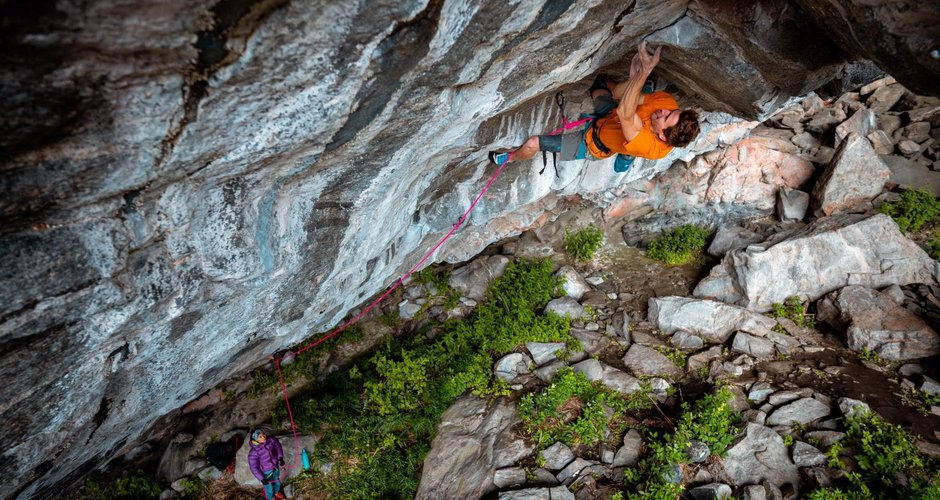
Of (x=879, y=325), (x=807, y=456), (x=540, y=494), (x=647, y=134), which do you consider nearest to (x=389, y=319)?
(x=540, y=494)

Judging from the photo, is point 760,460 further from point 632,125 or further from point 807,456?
point 632,125

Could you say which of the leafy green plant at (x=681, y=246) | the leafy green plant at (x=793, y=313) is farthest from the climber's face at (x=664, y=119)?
the leafy green plant at (x=681, y=246)

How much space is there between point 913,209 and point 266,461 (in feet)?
41.1

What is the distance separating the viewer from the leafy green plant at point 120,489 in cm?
756

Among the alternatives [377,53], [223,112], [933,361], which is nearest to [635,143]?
[377,53]

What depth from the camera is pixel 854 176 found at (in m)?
9.12

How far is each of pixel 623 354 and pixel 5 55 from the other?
8428 millimetres

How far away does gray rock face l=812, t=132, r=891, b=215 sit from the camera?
909 cm

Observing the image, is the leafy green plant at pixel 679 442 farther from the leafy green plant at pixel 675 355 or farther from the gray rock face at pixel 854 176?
the gray rock face at pixel 854 176

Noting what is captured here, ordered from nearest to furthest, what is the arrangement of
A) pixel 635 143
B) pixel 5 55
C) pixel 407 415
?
pixel 5 55 → pixel 635 143 → pixel 407 415

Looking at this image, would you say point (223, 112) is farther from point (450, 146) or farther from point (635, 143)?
point (635, 143)

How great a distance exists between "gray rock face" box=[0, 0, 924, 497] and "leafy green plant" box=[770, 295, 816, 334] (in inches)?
160

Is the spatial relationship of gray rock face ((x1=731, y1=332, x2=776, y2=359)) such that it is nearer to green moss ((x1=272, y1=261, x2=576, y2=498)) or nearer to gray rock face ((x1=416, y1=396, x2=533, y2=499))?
green moss ((x1=272, y1=261, x2=576, y2=498))

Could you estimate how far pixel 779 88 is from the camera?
220 inches
